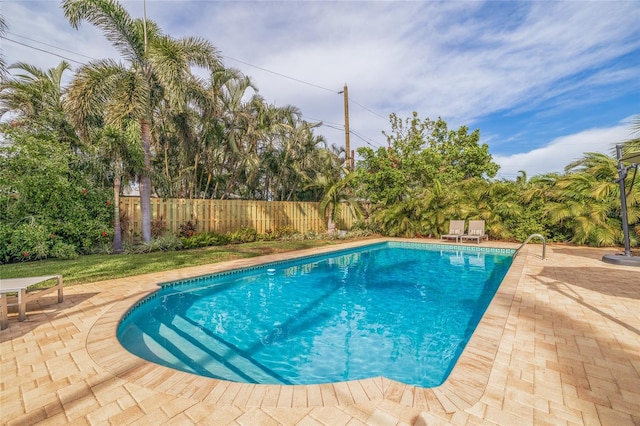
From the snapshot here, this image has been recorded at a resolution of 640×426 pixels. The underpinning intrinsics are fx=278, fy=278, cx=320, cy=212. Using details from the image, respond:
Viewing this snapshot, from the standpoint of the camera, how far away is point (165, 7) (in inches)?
396

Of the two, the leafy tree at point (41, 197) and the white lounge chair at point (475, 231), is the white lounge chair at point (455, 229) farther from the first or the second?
the leafy tree at point (41, 197)

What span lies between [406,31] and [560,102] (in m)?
10.6

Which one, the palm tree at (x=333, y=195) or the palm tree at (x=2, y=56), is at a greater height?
the palm tree at (x=2, y=56)

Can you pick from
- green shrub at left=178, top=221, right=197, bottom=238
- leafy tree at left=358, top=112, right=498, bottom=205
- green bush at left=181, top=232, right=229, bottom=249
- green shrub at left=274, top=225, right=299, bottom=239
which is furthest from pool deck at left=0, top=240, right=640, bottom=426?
leafy tree at left=358, top=112, right=498, bottom=205

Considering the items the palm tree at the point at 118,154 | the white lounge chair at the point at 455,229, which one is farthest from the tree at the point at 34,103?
the white lounge chair at the point at 455,229

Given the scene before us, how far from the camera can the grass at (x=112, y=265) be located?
237 inches

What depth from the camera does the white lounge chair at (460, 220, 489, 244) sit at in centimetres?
1296

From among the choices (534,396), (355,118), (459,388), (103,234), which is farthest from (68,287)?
(355,118)

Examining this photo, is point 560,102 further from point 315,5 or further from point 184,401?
point 184,401

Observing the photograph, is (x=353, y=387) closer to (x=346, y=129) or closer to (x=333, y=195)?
(x=333, y=195)

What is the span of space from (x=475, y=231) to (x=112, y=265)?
14000 mm

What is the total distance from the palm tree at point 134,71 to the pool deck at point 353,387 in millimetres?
7013

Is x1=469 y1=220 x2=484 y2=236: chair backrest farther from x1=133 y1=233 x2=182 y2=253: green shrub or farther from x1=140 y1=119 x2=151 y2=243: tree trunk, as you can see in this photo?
x1=140 y1=119 x2=151 y2=243: tree trunk

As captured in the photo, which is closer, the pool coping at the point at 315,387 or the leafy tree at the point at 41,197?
the pool coping at the point at 315,387
